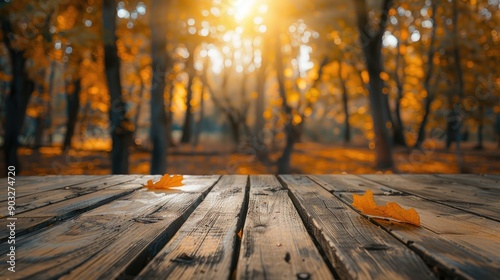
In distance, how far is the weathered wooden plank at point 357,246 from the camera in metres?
0.90

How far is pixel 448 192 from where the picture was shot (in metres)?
2.28

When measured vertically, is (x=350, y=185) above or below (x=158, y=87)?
Answer: below

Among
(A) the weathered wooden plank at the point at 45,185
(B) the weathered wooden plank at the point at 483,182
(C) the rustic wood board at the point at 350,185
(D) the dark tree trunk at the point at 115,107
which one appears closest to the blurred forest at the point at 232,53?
(D) the dark tree trunk at the point at 115,107

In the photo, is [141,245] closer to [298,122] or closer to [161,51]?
[161,51]

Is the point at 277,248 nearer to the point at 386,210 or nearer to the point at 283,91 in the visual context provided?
the point at 386,210

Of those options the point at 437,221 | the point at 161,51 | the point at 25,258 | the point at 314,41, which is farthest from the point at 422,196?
the point at 314,41

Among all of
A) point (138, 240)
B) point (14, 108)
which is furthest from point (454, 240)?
point (14, 108)

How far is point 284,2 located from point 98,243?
6.66m

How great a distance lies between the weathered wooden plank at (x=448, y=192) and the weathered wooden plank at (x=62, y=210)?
6.17ft

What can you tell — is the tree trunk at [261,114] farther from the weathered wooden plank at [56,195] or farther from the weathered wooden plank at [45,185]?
the weathered wooden plank at [56,195]

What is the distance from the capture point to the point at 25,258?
1021 millimetres

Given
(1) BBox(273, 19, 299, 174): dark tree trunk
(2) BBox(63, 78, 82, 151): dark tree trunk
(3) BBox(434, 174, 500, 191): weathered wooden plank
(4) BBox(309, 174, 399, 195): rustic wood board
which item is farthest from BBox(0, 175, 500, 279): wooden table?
(2) BBox(63, 78, 82, 151): dark tree trunk

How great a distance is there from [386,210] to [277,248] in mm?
567

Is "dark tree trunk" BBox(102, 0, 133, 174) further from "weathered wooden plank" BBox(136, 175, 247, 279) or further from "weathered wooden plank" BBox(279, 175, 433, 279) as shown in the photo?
"weathered wooden plank" BBox(279, 175, 433, 279)
